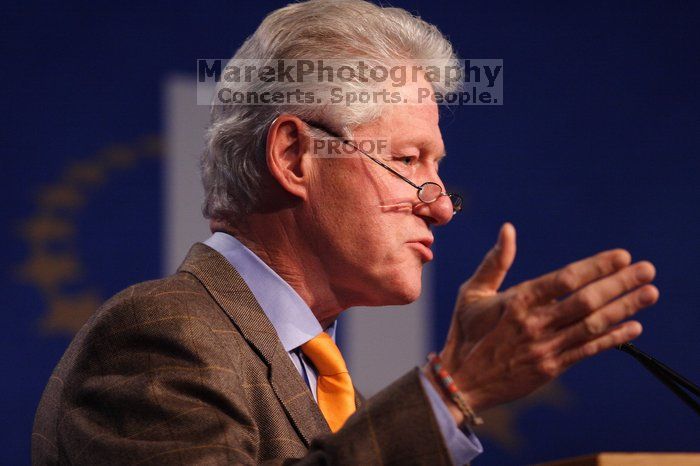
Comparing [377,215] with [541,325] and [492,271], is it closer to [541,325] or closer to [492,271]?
[492,271]

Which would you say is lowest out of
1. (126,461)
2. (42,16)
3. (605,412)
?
(605,412)

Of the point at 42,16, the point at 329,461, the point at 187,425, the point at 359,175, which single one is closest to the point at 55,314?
the point at 42,16

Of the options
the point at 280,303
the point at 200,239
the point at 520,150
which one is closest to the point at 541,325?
the point at 280,303

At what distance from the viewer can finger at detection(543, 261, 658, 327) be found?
1.03m

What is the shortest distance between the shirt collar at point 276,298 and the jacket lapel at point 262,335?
4 centimetres

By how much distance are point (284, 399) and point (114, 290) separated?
3.43ft

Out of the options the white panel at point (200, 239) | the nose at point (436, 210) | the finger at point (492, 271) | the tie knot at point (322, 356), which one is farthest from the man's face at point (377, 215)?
the white panel at point (200, 239)

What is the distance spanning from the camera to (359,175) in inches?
62.6

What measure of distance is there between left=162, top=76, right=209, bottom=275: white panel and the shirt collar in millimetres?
764

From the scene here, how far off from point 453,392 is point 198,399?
36cm

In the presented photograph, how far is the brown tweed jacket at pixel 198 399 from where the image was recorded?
1094 millimetres

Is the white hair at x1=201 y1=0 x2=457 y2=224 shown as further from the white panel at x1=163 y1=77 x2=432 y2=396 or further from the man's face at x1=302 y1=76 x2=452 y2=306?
the white panel at x1=163 y1=77 x2=432 y2=396

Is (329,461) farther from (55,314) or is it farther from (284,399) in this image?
(55,314)

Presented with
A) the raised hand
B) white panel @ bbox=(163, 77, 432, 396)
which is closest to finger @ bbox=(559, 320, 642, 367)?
the raised hand
